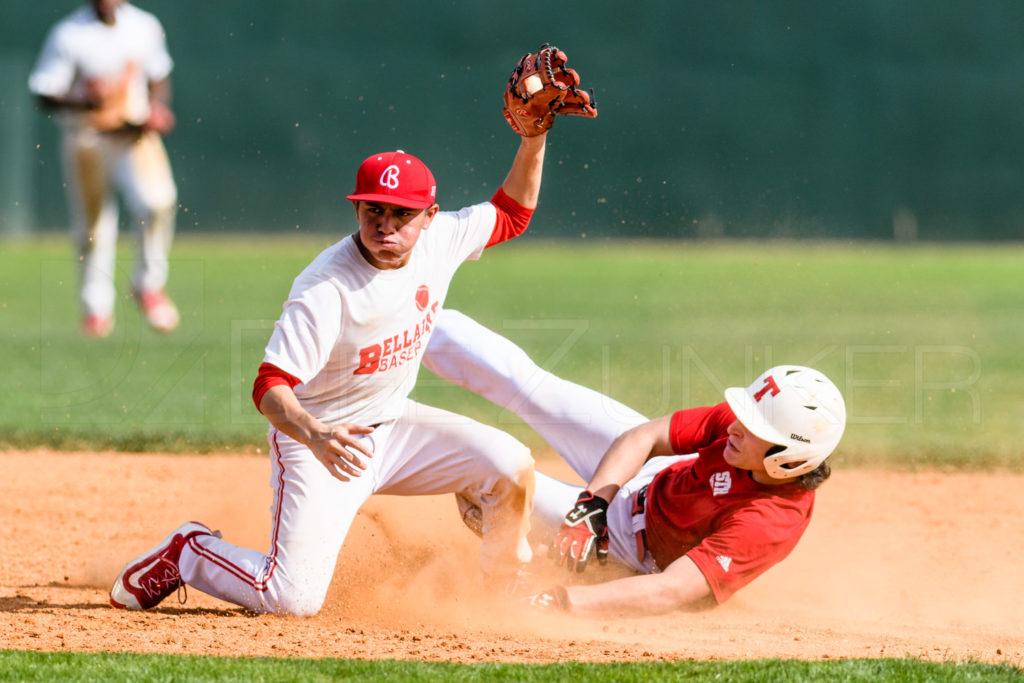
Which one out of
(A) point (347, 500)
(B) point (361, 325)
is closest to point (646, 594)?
(A) point (347, 500)

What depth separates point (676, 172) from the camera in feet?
69.4

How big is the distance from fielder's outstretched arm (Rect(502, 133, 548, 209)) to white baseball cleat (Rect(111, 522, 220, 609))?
202cm

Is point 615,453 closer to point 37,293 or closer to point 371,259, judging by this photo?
point 371,259

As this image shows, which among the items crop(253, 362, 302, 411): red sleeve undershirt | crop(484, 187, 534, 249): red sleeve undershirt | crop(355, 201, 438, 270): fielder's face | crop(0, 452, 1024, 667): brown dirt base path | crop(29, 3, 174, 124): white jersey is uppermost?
crop(29, 3, 174, 124): white jersey

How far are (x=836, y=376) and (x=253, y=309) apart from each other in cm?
719

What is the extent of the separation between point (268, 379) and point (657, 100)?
1837 centimetres

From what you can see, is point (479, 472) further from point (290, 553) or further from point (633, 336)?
point (633, 336)

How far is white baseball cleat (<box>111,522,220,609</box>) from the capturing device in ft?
14.4

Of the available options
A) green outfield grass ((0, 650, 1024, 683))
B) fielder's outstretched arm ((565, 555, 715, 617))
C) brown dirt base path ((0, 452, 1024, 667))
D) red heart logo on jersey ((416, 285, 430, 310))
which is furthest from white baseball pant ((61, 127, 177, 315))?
green outfield grass ((0, 650, 1024, 683))

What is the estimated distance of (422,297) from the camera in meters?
4.52

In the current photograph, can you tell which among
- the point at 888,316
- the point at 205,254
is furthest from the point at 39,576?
the point at 205,254

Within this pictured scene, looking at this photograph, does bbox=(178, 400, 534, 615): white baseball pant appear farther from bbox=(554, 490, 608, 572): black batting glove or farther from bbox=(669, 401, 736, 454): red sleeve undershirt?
bbox=(669, 401, 736, 454): red sleeve undershirt

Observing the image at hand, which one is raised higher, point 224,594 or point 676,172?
point 676,172

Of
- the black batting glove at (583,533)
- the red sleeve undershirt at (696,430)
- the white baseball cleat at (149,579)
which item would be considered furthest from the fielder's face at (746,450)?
the white baseball cleat at (149,579)
